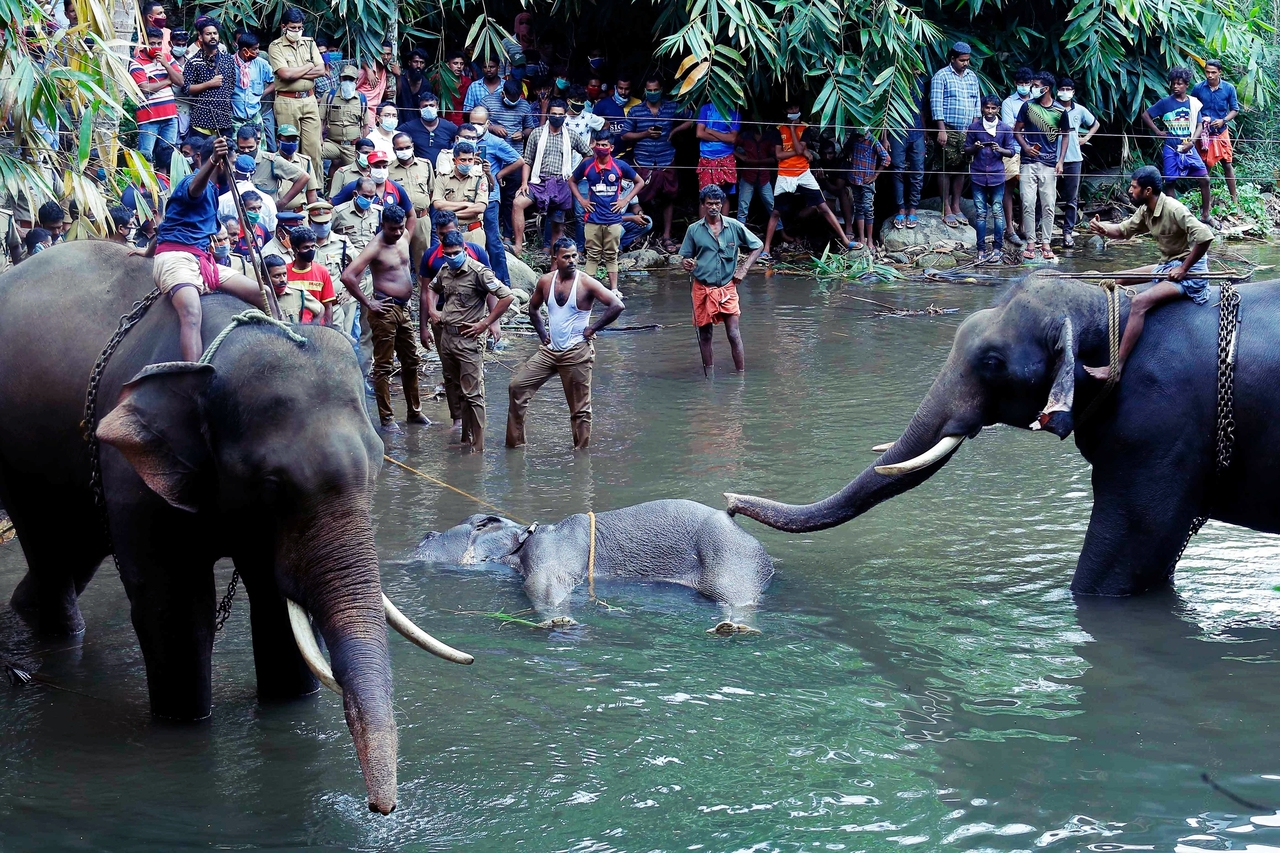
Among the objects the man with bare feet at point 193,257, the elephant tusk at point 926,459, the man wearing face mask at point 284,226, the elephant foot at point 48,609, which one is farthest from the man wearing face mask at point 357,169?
the elephant tusk at point 926,459

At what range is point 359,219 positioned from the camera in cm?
1226

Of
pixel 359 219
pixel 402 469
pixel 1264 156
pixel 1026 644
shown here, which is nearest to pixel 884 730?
pixel 1026 644

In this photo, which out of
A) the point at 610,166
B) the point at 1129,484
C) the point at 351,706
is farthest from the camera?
the point at 610,166

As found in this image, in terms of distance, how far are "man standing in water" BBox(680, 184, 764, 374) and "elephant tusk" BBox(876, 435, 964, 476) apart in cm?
517

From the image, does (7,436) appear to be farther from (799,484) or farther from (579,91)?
(579,91)

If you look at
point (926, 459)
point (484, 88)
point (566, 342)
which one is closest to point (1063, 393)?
point (926, 459)

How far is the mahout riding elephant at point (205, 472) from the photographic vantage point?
4.14 m

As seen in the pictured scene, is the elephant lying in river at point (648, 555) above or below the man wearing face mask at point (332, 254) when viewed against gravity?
below

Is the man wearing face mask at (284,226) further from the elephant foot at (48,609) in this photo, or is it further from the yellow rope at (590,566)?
the yellow rope at (590,566)

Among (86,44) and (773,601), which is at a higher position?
(86,44)

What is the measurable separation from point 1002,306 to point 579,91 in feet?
41.4

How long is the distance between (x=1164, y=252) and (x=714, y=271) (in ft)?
15.7

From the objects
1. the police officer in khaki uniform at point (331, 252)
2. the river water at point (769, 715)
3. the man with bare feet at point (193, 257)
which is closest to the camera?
the river water at point (769, 715)

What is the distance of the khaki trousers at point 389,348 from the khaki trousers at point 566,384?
1.12 m
